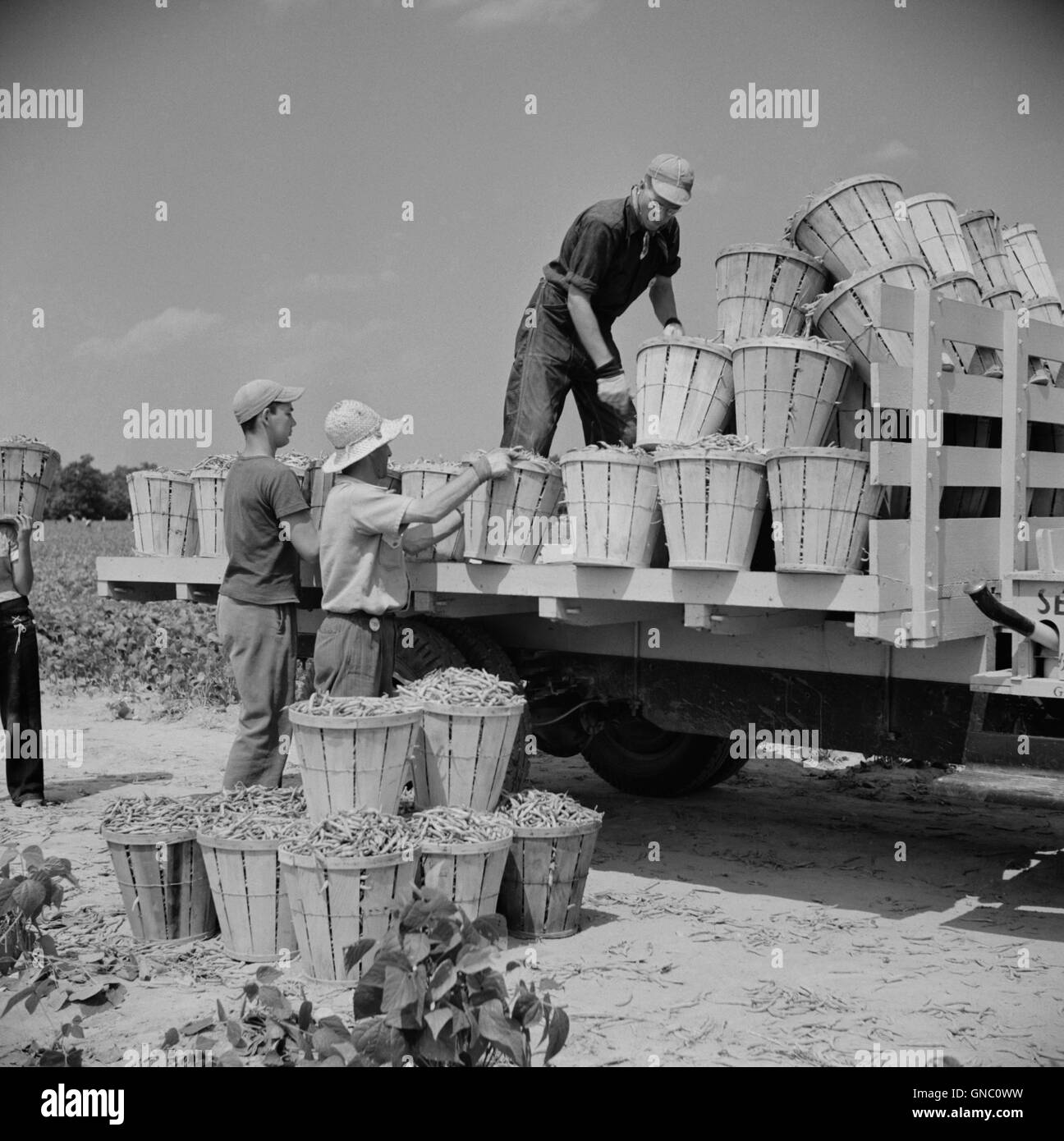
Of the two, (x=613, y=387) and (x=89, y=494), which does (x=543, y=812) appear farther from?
(x=89, y=494)

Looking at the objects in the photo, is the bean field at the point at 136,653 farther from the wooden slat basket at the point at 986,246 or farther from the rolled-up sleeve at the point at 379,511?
the wooden slat basket at the point at 986,246

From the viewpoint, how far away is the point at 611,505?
4930 mm

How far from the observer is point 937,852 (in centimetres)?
632

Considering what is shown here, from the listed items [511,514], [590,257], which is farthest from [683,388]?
[590,257]

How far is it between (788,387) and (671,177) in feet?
5.18

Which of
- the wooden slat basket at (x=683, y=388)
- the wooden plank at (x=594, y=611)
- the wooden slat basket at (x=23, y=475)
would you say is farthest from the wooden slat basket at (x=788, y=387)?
the wooden slat basket at (x=23, y=475)

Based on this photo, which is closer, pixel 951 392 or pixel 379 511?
pixel 951 392

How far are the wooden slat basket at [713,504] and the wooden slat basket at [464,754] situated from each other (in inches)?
37.5

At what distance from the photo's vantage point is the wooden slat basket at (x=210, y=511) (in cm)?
643

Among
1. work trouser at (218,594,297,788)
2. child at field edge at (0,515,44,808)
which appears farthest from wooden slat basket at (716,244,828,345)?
child at field edge at (0,515,44,808)

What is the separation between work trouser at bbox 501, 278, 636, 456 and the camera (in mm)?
6504

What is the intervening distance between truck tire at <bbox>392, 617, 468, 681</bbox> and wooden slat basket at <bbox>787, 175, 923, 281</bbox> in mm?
2525

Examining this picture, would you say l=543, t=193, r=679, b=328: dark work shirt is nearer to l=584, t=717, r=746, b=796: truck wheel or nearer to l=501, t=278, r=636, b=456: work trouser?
l=501, t=278, r=636, b=456: work trouser
